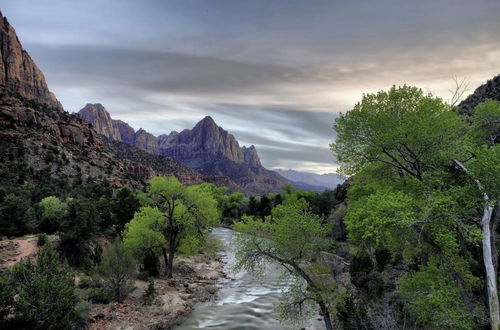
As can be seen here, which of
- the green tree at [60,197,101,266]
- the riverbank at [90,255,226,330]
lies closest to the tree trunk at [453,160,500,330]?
the riverbank at [90,255,226,330]

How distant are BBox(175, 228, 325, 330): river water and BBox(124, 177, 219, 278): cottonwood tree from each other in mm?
6171

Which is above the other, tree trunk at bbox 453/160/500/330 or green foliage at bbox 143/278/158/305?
tree trunk at bbox 453/160/500/330

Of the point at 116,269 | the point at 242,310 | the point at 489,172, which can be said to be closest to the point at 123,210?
the point at 116,269

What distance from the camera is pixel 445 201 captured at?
11812 millimetres

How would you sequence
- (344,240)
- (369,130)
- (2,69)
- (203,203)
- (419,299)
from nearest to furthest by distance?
(419,299), (369,130), (203,203), (344,240), (2,69)

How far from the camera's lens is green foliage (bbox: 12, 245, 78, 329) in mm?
13617

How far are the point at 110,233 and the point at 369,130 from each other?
32.8 meters

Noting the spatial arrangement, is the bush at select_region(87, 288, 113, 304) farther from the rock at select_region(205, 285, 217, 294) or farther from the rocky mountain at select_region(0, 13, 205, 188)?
the rocky mountain at select_region(0, 13, 205, 188)

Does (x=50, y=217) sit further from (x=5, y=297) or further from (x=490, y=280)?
(x=490, y=280)

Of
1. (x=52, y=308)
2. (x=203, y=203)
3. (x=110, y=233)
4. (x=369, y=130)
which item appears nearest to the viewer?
(x=52, y=308)

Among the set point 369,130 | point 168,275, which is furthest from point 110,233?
point 369,130

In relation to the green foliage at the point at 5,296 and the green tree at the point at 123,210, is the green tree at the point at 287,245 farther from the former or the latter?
the green tree at the point at 123,210

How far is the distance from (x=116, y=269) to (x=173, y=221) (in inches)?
318

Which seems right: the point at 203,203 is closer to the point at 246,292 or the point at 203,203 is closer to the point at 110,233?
the point at 246,292
